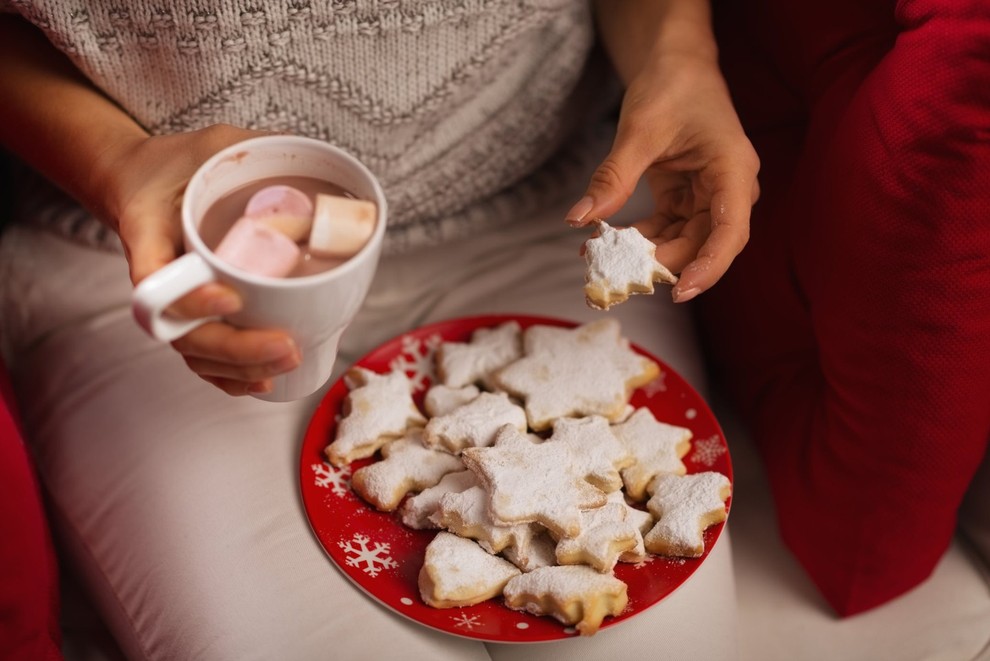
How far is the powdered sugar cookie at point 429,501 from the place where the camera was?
0.91m

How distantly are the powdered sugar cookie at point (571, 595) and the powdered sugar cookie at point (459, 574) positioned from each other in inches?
0.7

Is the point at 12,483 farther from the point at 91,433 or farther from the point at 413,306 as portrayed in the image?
Answer: the point at 413,306

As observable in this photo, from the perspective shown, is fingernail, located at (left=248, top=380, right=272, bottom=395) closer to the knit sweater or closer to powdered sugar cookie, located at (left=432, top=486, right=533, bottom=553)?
powdered sugar cookie, located at (left=432, top=486, right=533, bottom=553)

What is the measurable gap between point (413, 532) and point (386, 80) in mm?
496

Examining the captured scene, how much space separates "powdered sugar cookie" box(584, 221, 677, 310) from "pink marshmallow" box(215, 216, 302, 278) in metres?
0.30

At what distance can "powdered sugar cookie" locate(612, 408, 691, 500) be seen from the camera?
0.95m

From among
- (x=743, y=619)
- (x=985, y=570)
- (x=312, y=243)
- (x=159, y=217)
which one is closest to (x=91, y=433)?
(x=159, y=217)

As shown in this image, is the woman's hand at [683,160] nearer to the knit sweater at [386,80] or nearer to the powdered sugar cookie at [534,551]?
the knit sweater at [386,80]

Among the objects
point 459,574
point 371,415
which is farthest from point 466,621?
point 371,415

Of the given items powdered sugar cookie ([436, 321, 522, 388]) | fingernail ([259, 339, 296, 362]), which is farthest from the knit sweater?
fingernail ([259, 339, 296, 362])

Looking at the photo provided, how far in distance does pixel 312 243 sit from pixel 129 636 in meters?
0.53

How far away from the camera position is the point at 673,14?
1.08m

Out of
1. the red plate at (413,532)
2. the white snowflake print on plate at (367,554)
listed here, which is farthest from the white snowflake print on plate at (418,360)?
the white snowflake print on plate at (367,554)

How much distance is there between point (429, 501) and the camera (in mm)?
907
